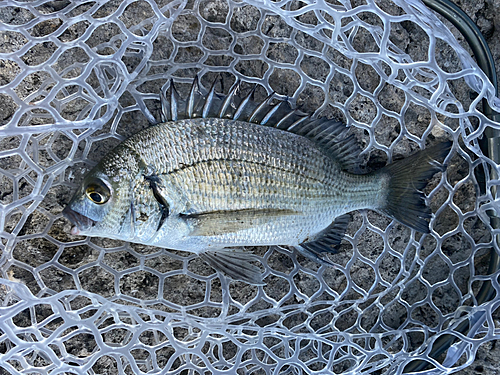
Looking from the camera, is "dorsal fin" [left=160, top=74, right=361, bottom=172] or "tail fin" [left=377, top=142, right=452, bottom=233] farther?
"tail fin" [left=377, top=142, right=452, bottom=233]

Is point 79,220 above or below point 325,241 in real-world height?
above

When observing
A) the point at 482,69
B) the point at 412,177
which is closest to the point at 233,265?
the point at 412,177

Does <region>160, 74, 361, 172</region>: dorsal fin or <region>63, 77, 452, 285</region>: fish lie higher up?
<region>160, 74, 361, 172</region>: dorsal fin

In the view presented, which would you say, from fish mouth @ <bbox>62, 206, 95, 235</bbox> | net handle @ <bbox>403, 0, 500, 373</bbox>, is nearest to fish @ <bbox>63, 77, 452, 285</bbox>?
fish mouth @ <bbox>62, 206, 95, 235</bbox>

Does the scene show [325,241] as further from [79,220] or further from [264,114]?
[79,220]

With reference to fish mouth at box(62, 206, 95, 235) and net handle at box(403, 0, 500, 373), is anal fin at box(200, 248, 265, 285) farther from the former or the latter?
net handle at box(403, 0, 500, 373)

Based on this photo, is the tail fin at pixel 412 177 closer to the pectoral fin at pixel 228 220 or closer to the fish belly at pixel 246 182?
the fish belly at pixel 246 182
